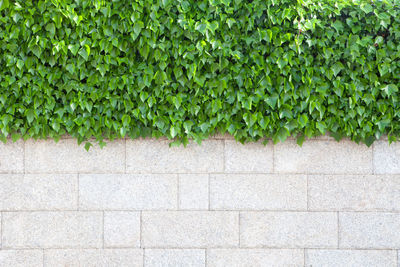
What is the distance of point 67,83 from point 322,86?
7.12 feet

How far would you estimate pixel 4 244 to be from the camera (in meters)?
3.83

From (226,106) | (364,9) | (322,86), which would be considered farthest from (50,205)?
(364,9)

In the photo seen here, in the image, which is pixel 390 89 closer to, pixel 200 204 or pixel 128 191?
pixel 200 204

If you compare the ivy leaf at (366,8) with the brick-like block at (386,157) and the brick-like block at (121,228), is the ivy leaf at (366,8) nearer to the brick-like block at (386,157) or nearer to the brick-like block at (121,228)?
the brick-like block at (386,157)

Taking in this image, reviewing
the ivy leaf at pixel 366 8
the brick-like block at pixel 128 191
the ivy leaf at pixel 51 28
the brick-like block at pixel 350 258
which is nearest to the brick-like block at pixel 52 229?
the brick-like block at pixel 128 191

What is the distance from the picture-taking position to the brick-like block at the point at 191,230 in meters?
3.84

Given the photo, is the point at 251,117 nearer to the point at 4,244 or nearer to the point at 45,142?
the point at 45,142

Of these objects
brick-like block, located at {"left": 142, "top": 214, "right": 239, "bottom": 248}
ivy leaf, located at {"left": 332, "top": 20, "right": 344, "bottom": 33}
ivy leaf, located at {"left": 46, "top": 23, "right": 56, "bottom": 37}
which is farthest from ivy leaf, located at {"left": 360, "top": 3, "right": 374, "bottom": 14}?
ivy leaf, located at {"left": 46, "top": 23, "right": 56, "bottom": 37}

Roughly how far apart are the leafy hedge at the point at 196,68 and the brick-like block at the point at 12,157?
12 cm

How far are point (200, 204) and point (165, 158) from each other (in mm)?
515

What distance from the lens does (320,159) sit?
387 cm

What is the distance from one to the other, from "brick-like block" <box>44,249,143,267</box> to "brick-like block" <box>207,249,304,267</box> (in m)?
0.68

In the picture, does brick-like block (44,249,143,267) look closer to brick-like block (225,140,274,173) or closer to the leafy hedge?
the leafy hedge

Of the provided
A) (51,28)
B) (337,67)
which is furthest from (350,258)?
(51,28)
